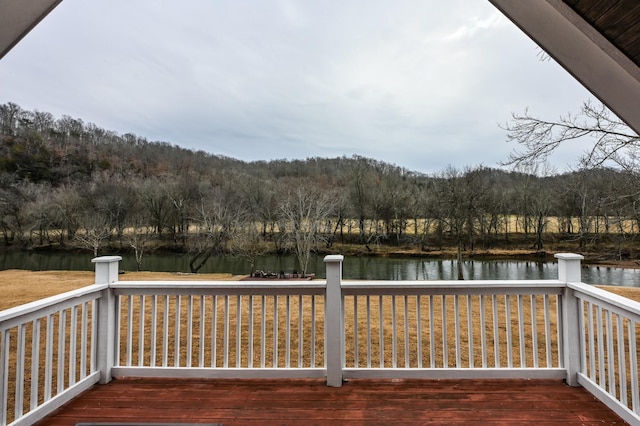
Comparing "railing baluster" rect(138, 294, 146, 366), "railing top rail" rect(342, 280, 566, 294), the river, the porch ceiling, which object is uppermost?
the porch ceiling

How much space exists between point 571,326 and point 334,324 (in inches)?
68.0

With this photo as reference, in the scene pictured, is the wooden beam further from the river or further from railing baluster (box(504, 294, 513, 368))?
the river

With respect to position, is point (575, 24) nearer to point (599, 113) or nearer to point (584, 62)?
point (584, 62)

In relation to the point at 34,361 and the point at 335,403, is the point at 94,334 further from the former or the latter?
the point at 335,403

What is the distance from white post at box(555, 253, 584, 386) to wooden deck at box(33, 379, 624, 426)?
0.14 m

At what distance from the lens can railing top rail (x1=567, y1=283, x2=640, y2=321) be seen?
1.85 meters

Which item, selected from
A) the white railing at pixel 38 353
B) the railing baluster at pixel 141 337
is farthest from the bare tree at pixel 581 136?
the white railing at pixel 38 353

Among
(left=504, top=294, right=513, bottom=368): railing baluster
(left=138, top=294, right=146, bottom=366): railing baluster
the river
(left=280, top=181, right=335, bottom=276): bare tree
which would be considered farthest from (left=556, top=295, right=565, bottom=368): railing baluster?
(left=280, top=181, right=335, bottom=276): bare tree

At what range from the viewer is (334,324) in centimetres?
242

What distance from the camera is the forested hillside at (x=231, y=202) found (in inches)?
693

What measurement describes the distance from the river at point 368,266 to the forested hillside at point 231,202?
0.87 meters

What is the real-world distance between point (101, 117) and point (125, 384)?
3506cm

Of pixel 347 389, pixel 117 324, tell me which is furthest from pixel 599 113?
pixel 117 324

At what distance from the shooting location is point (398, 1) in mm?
7465
